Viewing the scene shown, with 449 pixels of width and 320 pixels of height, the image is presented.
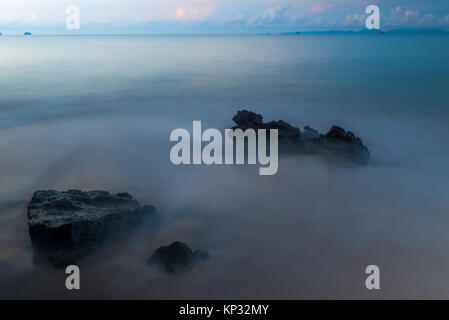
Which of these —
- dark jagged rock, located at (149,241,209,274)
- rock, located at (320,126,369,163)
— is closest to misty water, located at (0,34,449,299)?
dark jagged rock, located at (149,241,209,274)

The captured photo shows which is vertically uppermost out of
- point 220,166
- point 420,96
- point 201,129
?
point 420,96

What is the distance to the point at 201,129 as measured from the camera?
1208 cm

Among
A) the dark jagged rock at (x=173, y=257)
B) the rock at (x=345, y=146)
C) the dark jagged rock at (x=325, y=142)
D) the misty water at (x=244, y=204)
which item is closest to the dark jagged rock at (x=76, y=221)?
the misty water at (x=244, y=204)

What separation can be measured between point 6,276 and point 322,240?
4248mm

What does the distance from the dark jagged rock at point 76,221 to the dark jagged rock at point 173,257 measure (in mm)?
795

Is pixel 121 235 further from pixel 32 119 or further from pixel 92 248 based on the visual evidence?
pixel 32 119

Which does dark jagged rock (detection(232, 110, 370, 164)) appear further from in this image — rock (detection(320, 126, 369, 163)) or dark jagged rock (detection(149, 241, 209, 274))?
dark jagged rock (detection(149, 241, 209, 274))

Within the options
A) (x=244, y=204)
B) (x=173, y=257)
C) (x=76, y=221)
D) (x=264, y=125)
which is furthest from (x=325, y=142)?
(x=76, y=221)

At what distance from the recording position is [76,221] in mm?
4711

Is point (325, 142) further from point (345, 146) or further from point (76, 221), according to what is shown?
point (76, 221)

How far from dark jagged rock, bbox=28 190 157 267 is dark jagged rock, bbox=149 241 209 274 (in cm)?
79

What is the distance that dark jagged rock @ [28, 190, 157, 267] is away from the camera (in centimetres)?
472
